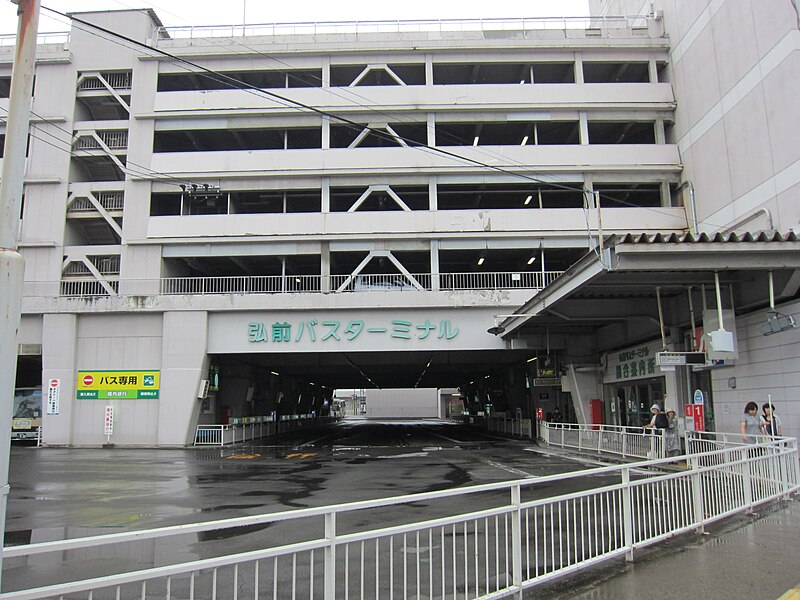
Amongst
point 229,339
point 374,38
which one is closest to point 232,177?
point 229,339

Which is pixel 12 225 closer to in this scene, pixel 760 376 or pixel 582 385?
pixel 760 376

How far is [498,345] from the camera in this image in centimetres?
2827

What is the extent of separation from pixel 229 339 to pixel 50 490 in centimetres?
1450

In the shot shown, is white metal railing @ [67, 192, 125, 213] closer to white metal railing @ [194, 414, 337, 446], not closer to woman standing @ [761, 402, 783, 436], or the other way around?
white metal railing @ [194, 414, 337, 446]

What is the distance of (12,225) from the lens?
4.18 m

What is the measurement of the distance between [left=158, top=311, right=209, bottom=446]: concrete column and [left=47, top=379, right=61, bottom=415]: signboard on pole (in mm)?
4645

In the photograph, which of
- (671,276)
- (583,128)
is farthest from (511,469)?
(583,128)

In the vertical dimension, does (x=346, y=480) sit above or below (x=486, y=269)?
below

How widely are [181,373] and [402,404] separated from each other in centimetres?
6988

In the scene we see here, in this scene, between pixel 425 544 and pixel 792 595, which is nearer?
pixel 792 595

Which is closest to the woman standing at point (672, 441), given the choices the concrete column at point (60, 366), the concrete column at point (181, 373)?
the concrete column at point (181, 373)

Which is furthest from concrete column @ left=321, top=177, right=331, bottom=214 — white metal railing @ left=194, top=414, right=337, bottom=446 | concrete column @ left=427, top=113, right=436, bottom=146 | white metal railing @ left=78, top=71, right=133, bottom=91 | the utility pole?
the utility pole

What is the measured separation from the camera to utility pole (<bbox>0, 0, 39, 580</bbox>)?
12.8 feet

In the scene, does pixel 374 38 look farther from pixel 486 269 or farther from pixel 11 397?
pixel 11 397
